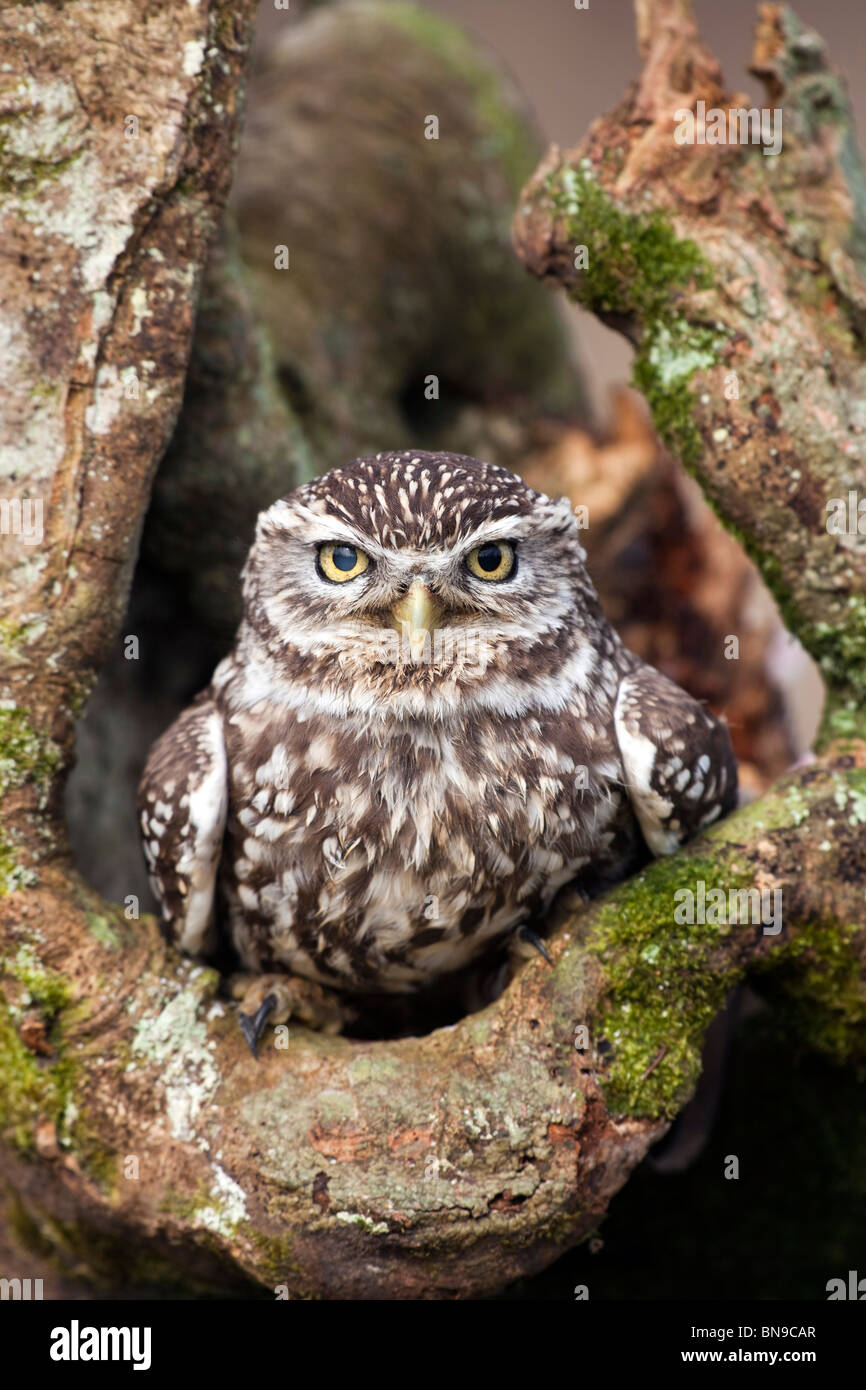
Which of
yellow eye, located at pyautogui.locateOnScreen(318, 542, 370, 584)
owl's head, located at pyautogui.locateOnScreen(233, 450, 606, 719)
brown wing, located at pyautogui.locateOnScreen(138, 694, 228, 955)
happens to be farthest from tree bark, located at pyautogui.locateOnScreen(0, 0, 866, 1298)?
yellow eye, located at pyautogui.locateOnScreen(318, 542, 370, 584)

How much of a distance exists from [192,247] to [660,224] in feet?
4.53

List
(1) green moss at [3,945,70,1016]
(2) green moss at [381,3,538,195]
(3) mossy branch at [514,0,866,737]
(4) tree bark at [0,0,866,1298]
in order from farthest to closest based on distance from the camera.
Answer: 1. (2) green moss at [381,3,538,195]
2. (3) mossy branch at [514,0,866,737]
3. (1) green moss at [3,945,70,1016]
4. (4) tree bark at [0,0,866,1298]

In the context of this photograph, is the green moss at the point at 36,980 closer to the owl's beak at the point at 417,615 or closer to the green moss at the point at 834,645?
the owl's beak at the point at 417,615

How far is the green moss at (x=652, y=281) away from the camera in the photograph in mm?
3387

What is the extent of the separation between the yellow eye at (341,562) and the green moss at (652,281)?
117 cm

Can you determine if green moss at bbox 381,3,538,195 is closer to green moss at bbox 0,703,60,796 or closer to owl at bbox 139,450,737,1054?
owl at bbox 139,450,737,1054

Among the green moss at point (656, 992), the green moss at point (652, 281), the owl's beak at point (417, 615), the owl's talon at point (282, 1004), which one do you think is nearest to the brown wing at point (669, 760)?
the green moss at point (656, 992)

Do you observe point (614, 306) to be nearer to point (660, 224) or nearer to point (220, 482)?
point (660, 224)

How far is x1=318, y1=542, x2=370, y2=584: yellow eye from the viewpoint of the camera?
9.31 ft

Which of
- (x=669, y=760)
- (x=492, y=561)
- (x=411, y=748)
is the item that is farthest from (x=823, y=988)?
(x=492, y=561)

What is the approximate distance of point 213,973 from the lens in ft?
10.6

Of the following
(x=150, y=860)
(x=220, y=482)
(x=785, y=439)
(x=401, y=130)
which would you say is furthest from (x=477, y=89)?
(x=150, y=860)

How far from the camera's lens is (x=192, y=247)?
10.8ft
